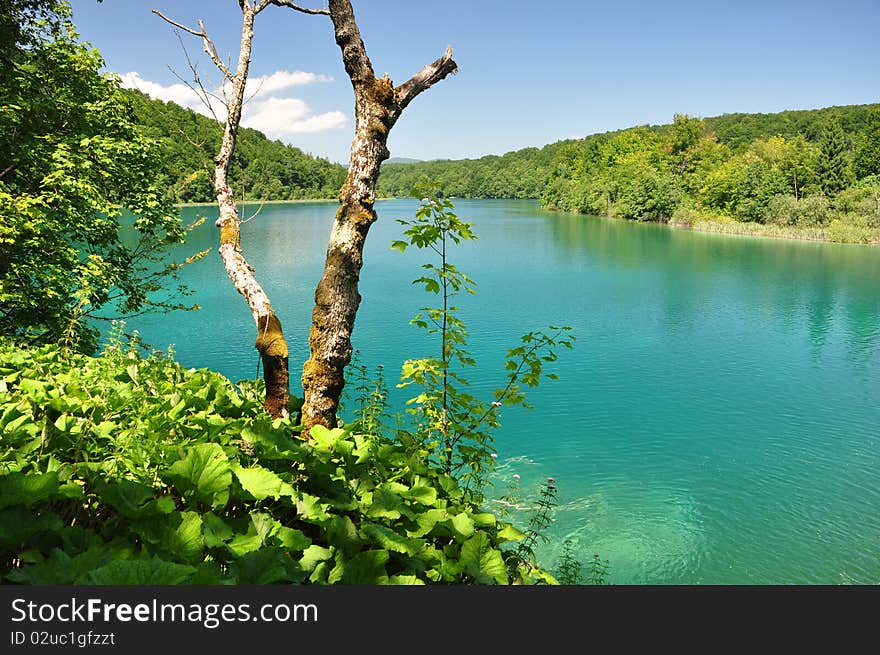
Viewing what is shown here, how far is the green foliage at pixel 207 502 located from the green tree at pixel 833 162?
62.7 meters

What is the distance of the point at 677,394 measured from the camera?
13008mm

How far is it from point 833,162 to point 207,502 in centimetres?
6476

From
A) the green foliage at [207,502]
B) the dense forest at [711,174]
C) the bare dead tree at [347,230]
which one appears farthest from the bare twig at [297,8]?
the green foliage at [207,502]

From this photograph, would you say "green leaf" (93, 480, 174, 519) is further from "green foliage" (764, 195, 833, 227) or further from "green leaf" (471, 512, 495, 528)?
"green foliage" (764, 195, 833, 227)

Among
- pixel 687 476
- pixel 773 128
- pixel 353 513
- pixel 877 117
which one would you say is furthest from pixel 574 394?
pixel 773 128

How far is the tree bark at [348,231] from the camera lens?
11.7 ft

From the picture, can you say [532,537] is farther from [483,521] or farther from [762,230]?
[762,230]

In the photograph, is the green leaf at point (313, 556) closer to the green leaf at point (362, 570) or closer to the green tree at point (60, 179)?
the green leaf at point (362, 570)

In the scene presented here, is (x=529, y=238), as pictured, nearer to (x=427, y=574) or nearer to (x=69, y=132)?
(x=69, y=132)

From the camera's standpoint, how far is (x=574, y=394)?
12805 millimetres

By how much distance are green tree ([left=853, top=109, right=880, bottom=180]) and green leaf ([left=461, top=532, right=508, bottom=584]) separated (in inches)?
2690

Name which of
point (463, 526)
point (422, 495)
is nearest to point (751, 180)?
point (422, 495)

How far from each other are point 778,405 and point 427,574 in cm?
1276

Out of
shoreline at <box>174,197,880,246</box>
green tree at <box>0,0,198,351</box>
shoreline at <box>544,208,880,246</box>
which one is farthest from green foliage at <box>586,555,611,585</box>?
shoreline at <box>544,208,880,246</box>
